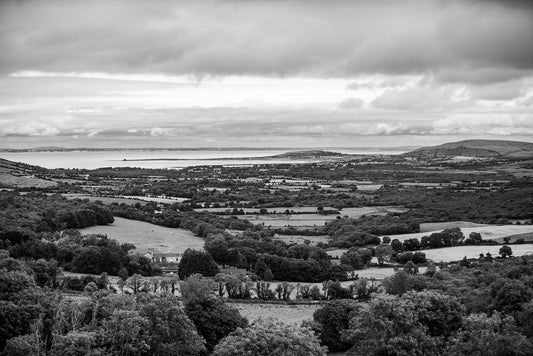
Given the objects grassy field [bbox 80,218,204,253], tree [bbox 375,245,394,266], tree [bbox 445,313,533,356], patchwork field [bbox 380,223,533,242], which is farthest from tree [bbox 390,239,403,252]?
tree [bbox 445,313,533,356]

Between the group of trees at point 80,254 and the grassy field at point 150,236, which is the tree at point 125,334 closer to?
the group of trees at point 80,254

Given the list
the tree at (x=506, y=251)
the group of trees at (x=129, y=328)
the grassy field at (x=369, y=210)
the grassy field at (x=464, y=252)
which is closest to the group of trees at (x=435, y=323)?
the group of trees at (x=129, y=328)

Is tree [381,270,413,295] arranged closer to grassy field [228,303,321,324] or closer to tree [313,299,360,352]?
grassy field [228,303,321,324]

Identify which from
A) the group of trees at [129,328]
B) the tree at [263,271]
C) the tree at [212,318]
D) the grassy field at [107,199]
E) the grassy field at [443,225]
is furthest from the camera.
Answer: the grassy field at [107,199]

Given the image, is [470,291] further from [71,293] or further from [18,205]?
[18,205]

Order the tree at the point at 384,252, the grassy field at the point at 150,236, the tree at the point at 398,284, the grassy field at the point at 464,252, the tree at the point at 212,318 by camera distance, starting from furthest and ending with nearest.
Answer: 1. the grassy field at the point at 150,236
2. the tree at the point at 384,252
3. the grassy field at the point at 464,252
4. the tree at the point at 398,284
5. the tree at the point at 212,318

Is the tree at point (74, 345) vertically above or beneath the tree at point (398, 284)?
above
